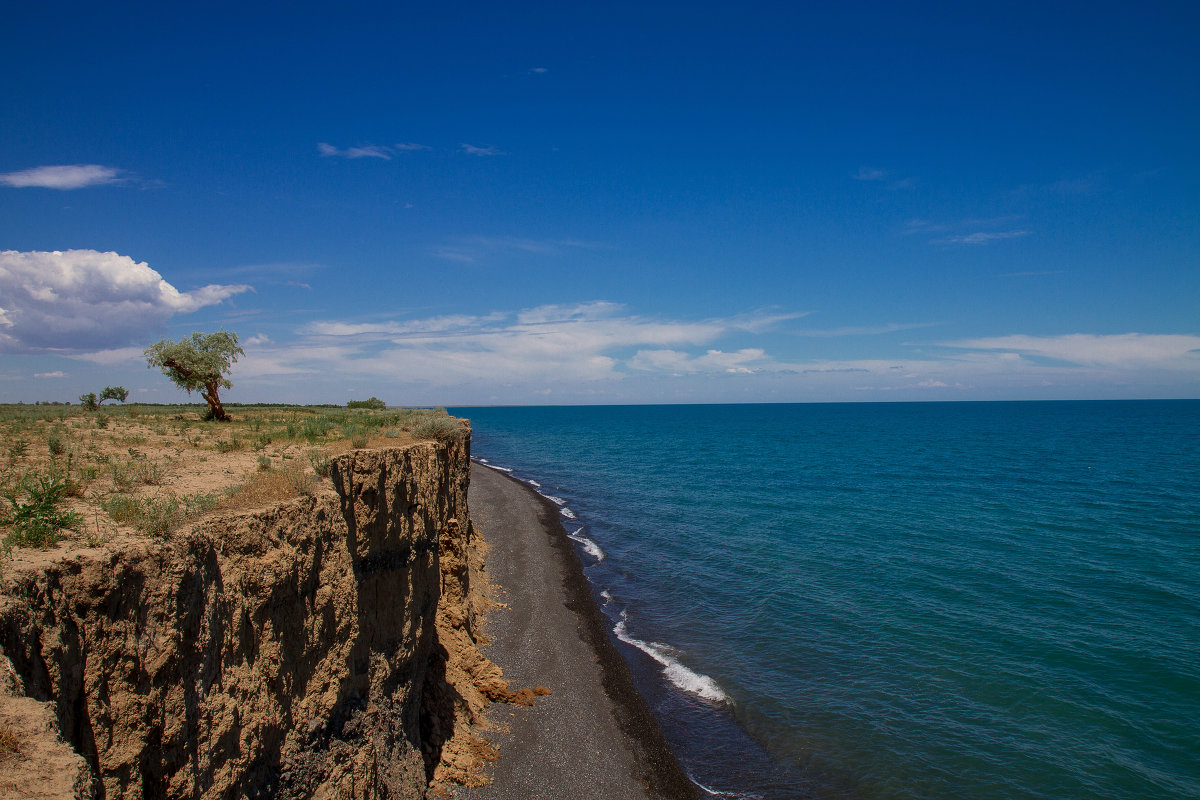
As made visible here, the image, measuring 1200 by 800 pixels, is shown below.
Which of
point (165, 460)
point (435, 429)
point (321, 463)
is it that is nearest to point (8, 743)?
point (321, 463)

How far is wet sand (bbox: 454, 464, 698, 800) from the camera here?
1788 cm

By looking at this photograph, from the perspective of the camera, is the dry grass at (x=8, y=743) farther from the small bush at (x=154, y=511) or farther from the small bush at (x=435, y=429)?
the small bush at (x=435, y=429)

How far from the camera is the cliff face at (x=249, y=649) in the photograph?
7.06 meters

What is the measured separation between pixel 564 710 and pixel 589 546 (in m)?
21.8

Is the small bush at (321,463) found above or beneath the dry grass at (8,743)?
above

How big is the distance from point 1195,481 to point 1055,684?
189ft

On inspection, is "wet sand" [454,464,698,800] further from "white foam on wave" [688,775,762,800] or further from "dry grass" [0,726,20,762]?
"dry grass" [0,726,20,762]

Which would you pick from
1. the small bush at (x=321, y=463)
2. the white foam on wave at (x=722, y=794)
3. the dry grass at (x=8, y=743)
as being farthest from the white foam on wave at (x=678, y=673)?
the dry grass at (x=8, y=743)

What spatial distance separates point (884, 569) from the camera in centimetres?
3500

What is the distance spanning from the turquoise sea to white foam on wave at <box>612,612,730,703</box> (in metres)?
0.11

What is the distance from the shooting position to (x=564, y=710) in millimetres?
21375

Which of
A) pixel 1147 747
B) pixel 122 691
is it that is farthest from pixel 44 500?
pixel 1147 747

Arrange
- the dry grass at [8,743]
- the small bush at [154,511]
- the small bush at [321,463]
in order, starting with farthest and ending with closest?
the small bush at [321,463] → the small bush at [154,511] → the dry grass at [8,743]

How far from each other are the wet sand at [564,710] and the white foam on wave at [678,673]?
57.9 inches
